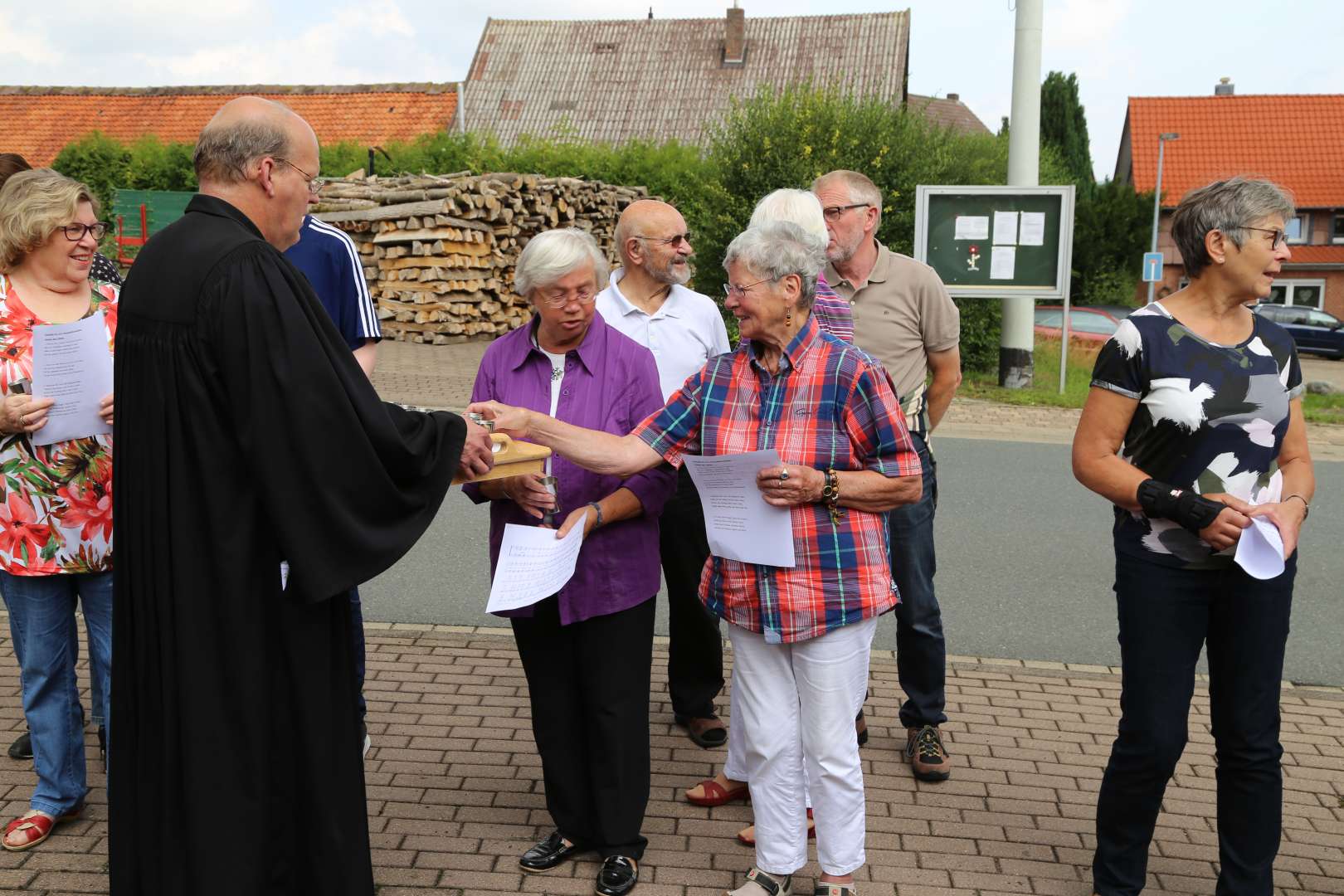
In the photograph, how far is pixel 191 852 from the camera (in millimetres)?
2963

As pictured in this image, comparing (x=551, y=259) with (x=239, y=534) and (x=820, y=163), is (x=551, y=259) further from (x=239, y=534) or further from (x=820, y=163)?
(x=820, y=163)

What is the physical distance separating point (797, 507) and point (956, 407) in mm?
10962

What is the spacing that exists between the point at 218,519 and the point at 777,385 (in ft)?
4.95

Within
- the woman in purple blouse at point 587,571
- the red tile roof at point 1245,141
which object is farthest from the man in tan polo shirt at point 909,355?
the red tile roof at point 1245,141

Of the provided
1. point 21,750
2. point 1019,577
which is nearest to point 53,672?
point 21,750

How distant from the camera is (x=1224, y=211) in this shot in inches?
128

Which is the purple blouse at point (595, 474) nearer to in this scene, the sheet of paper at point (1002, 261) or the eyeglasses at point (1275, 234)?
the eyeglasses at point (1275, 234)

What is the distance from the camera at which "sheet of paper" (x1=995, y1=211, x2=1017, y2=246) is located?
551 inches

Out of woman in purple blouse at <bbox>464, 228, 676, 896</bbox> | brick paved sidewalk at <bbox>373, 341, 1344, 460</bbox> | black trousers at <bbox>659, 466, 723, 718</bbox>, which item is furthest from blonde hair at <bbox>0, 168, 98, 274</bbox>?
brick paved sidewalk at <bbox>373, 341, 1344, 460</bbox>

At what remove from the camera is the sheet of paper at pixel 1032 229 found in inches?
550

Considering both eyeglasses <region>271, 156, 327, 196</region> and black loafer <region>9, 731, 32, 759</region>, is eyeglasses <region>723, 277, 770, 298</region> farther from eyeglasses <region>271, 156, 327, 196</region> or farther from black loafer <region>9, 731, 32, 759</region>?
black loafer <region>9, 731, 32, 759</region>

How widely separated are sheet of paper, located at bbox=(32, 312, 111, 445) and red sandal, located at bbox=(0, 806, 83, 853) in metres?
1.20

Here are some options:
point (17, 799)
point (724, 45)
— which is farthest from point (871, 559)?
point (724, 45)

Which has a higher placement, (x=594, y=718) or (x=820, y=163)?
(x=820, y=163)
